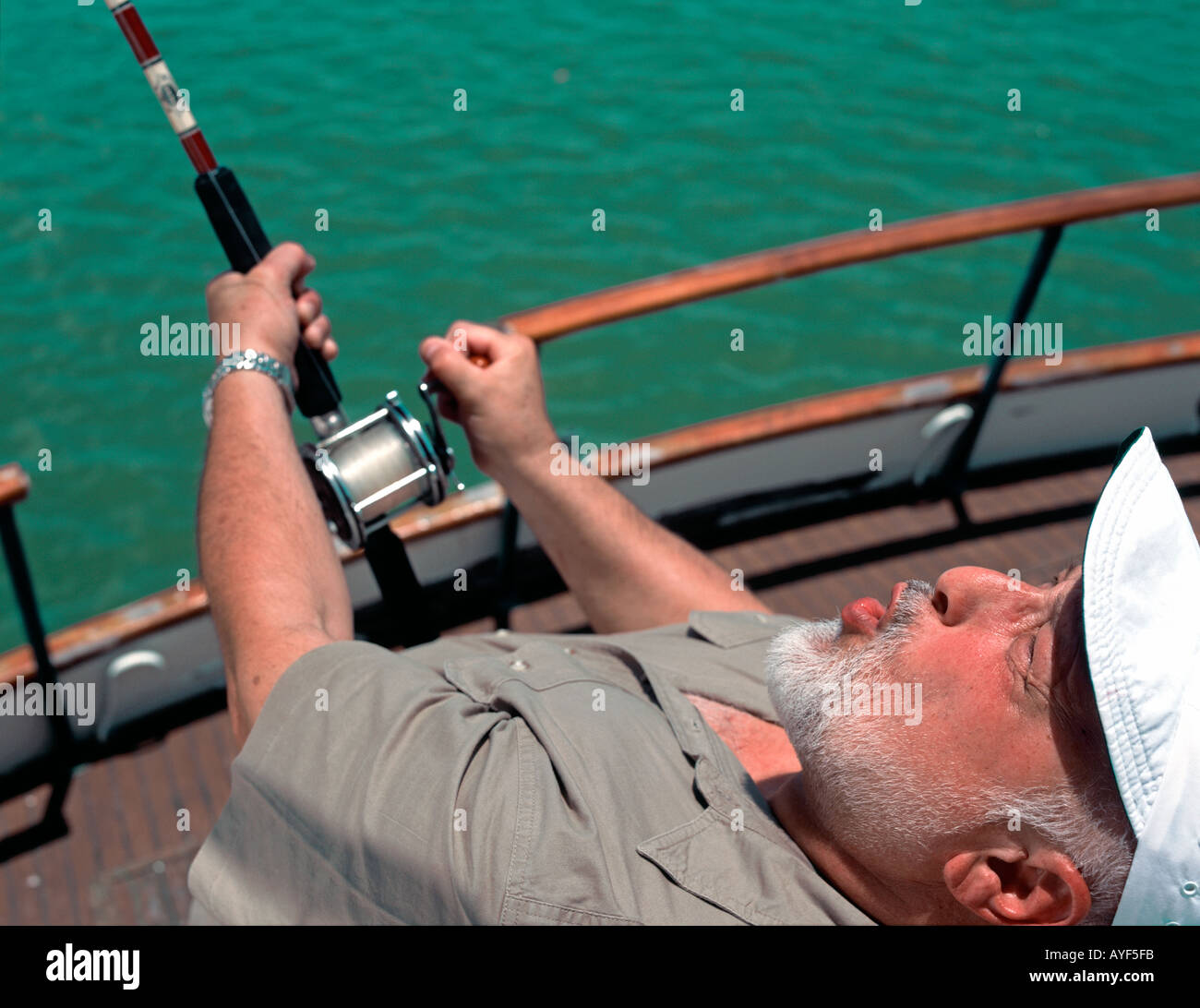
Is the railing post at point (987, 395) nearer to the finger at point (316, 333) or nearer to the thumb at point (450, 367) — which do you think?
the thumb at point (450, 367)

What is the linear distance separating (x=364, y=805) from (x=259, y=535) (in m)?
0.47

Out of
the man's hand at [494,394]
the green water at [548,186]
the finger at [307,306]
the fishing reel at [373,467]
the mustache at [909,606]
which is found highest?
the green water at [548,186]

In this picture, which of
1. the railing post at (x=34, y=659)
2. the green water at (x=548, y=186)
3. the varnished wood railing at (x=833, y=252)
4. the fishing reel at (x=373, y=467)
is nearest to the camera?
the fishing reel at (x=373, y=467)

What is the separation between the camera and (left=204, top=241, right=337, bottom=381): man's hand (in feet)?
6.30

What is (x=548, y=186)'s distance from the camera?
7586 millimetres

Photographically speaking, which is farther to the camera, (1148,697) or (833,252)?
(833,252)

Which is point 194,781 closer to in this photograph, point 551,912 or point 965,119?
point 551,912

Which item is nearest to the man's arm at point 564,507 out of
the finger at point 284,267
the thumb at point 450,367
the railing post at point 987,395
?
the thumb at point 450,367

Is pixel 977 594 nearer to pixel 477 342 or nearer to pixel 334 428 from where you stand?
pixel 477 342

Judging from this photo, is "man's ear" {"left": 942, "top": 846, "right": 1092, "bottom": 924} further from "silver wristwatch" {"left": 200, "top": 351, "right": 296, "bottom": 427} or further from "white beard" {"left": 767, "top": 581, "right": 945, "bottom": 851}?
"silver wristwatch" {"left": 200, "top": 351, "right": 296, "bottom": 427}

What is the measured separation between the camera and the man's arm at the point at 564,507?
2080 millimetres

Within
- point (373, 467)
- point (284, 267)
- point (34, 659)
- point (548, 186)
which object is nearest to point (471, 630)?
point (34, 659)

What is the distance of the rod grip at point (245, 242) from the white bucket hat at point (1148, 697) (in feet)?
4.41
